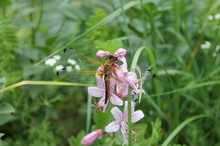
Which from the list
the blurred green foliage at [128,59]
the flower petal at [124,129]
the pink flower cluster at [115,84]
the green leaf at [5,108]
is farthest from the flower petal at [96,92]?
the blurred green foliage at [128,59]

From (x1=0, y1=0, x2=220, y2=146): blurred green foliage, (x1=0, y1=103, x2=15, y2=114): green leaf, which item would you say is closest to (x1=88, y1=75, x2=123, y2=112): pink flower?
(x1=0, y1=103, x2=15, y2=114): green leaf

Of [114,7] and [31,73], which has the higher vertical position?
[114,7]

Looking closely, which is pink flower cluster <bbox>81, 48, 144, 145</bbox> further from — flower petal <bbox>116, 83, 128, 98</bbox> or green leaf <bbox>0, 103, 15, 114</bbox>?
green leaf <bbox>0, 103, 15, 114</bbox>

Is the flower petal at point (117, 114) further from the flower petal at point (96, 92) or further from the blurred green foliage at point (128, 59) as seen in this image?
the blurred green foliage at point (128, 59)

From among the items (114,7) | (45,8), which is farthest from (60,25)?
(114,7)

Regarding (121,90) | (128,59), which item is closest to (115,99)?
(121,90)

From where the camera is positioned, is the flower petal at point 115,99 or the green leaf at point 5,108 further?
the green leaf at point 5,108

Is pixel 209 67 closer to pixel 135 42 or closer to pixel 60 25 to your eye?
pixel 135 42

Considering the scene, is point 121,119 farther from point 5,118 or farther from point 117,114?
point 5,118

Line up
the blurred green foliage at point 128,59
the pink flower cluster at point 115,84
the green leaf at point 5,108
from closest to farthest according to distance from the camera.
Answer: the pink flower cluster at point 115,84 < the green leaf at point 5,108 < the blurred green foliage at point 128,59
